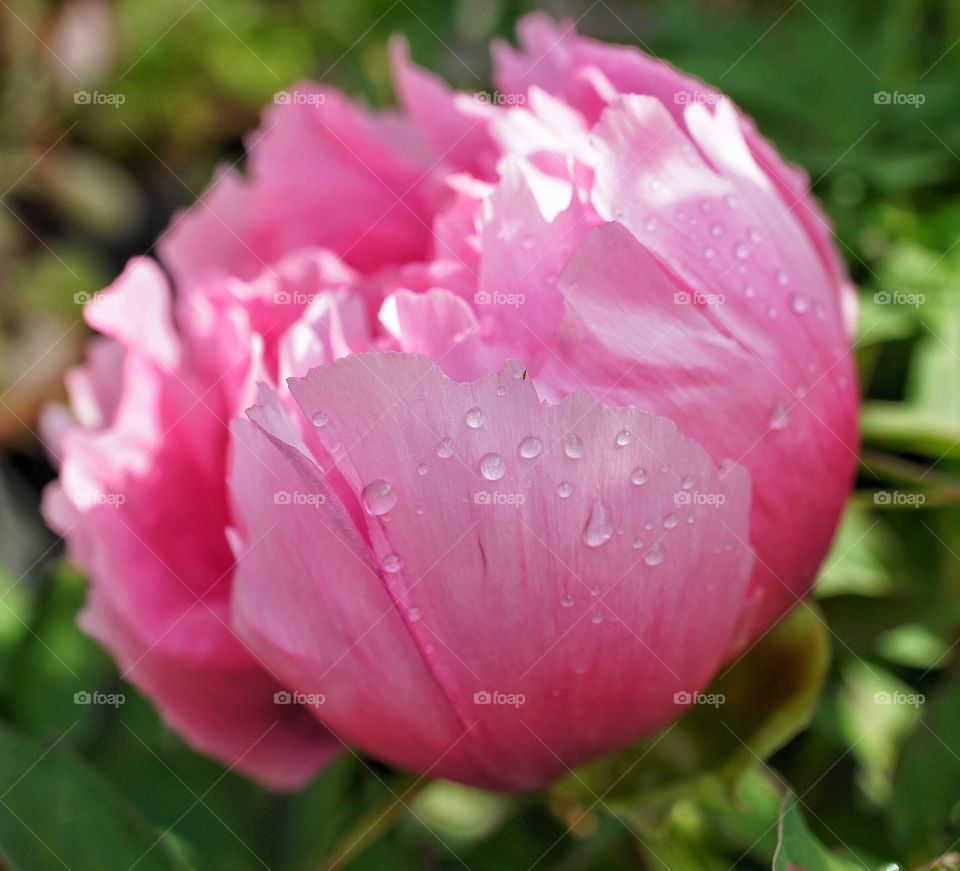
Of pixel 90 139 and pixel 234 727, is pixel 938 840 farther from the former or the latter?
pixel 90 139
